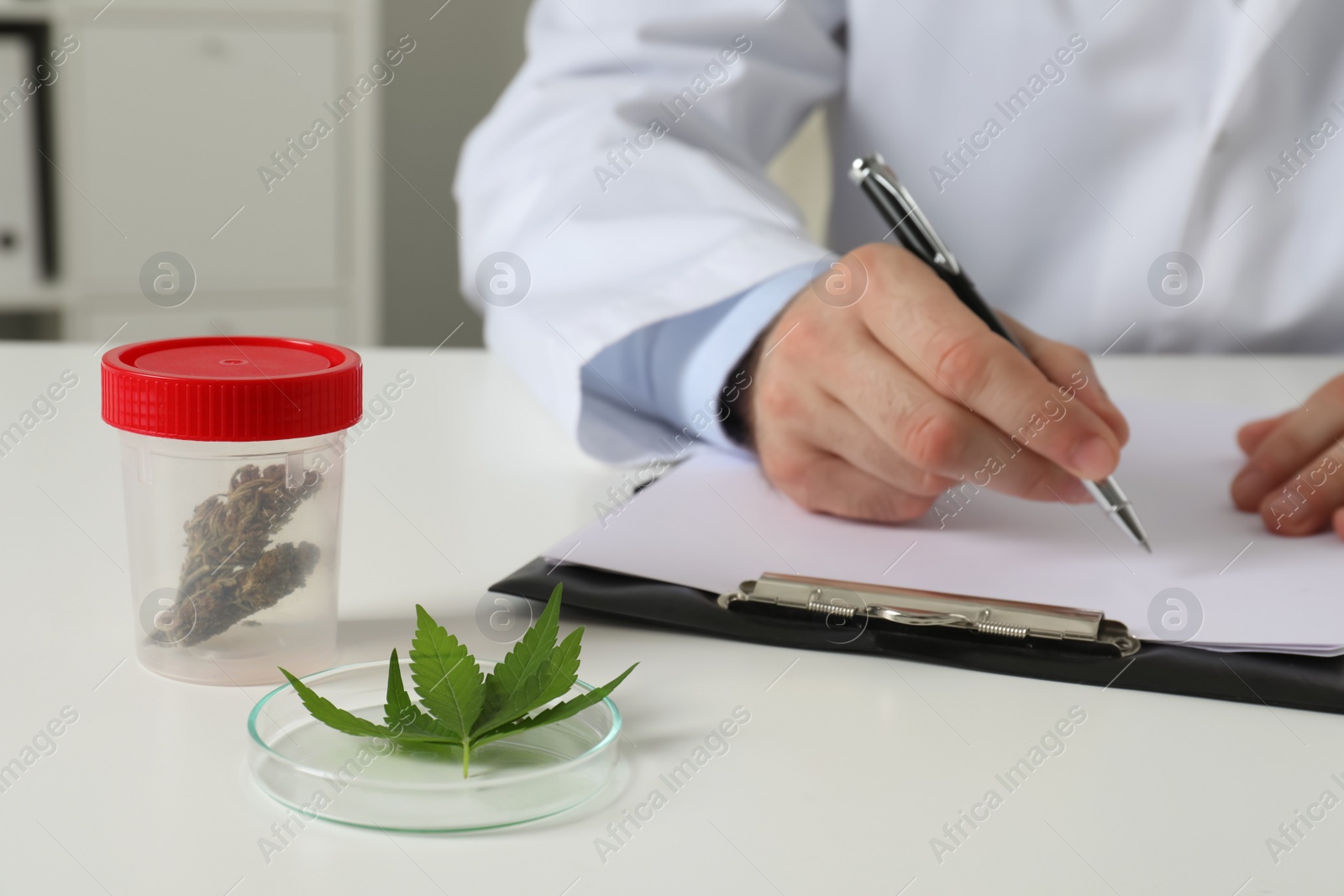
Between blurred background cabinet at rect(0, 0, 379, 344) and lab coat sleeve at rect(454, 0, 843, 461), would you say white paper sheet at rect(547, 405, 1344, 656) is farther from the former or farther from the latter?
blurred background cabinet at rect(0, 0, 379, 344)

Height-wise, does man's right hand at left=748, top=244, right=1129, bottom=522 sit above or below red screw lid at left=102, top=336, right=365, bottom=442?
below

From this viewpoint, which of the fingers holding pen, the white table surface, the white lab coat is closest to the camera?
the white table surface

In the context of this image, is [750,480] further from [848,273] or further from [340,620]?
[340,620]

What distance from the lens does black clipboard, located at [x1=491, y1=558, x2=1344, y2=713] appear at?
46 cm

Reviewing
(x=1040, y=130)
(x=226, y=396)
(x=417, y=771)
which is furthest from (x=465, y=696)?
(x=1040, y=130)

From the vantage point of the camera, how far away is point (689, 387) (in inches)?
31.5

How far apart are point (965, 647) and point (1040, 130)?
2.57 feet

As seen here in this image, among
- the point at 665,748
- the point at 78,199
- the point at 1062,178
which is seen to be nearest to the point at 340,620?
the point at 665,748

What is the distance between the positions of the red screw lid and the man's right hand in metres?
0.28

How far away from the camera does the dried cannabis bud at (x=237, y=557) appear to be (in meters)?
0.43

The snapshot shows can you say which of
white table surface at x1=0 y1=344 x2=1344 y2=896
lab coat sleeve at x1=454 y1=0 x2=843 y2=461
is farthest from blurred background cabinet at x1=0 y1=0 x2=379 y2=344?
white table surface at x1=0 y1=344 x2=1344 y2=896

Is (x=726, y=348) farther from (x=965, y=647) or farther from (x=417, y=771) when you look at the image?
(x=417, y=771)

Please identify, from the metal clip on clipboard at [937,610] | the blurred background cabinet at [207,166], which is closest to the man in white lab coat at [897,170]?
the metal clip on clipboard at [937,610]

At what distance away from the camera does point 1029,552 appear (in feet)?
1.96
